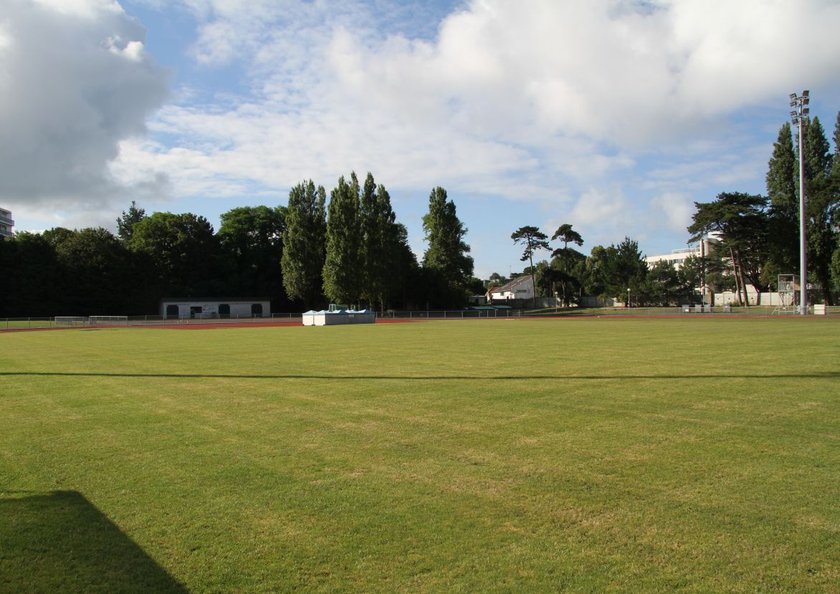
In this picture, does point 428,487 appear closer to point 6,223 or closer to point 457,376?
point 457,376

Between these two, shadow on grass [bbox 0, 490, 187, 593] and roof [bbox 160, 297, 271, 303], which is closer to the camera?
shadow on grass [bbox 0, 490, 187, 593]

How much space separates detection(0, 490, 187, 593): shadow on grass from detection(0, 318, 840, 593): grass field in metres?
0.02

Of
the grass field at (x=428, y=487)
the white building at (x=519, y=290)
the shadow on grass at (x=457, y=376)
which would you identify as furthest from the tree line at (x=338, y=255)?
the grass field at (x=428, y=487)

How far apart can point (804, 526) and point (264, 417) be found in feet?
24.3

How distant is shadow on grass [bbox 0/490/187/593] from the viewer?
405 cm

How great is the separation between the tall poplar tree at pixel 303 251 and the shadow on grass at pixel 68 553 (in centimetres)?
7569

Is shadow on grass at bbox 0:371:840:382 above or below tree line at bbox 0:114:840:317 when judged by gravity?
below

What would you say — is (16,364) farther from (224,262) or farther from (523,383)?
(224,262)

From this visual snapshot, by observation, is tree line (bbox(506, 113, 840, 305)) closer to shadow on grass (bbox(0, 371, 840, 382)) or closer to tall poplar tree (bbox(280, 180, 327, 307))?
tall poplar tree (bbox(280, 180, 327, 307))

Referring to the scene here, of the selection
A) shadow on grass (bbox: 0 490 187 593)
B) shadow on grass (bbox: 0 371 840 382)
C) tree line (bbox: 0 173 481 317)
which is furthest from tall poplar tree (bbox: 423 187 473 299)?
shadow on grass (bbox: 0 490 187 593)

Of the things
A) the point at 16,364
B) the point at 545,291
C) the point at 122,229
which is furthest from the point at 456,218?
the point at 122,229

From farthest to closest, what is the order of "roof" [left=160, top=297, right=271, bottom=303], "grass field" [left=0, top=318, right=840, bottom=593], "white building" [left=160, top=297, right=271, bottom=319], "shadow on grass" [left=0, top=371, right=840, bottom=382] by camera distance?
"roof" [left=160, top=297, right=271, bottom=303], "white building" [left=160, top=297, right=271, bottom=319], "shadow on grass" [left=0, top=371, right=840, bottom=382], "grass field" [left=0, top=318, right=840, bottom=593]

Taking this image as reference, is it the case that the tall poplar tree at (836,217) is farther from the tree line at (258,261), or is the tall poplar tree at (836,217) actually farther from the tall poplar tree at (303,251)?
the tall poplar tree at (303,251)

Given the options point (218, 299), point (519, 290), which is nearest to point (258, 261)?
point (218, 299)
